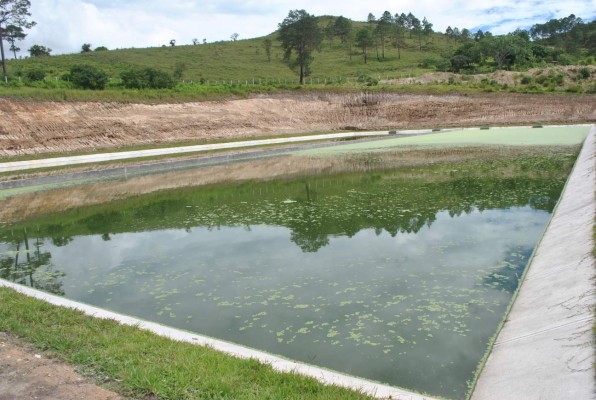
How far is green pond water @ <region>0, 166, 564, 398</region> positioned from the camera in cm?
669

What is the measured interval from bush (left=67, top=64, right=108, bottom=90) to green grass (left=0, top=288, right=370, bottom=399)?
3749cm

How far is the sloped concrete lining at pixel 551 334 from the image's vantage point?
4648mm

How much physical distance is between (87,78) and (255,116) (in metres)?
14.4

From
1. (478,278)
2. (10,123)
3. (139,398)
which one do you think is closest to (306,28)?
(10,123)

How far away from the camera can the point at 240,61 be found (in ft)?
272

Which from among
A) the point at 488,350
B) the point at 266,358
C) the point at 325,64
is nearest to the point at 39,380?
the point at 266,358

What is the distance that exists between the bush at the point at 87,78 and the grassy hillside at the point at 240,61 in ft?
59.6

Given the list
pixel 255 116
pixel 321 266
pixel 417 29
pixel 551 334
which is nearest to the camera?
pixel 551 334

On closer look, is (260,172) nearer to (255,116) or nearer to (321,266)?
(321,266)

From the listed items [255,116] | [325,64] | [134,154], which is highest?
[325,64]

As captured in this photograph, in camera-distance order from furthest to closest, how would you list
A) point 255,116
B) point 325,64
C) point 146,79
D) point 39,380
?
point 325,64 < point 255,116 < point 146,79 < point 39,380

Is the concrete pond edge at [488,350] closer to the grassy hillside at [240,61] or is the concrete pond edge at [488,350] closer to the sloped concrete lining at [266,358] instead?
the sloped concrete lining at [266,358]

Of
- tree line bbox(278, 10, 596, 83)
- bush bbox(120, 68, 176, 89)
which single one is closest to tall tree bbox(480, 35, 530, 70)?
tree line bbox(278, 10, 596, 83)

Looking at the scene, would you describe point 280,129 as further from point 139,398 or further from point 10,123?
point 139,398
